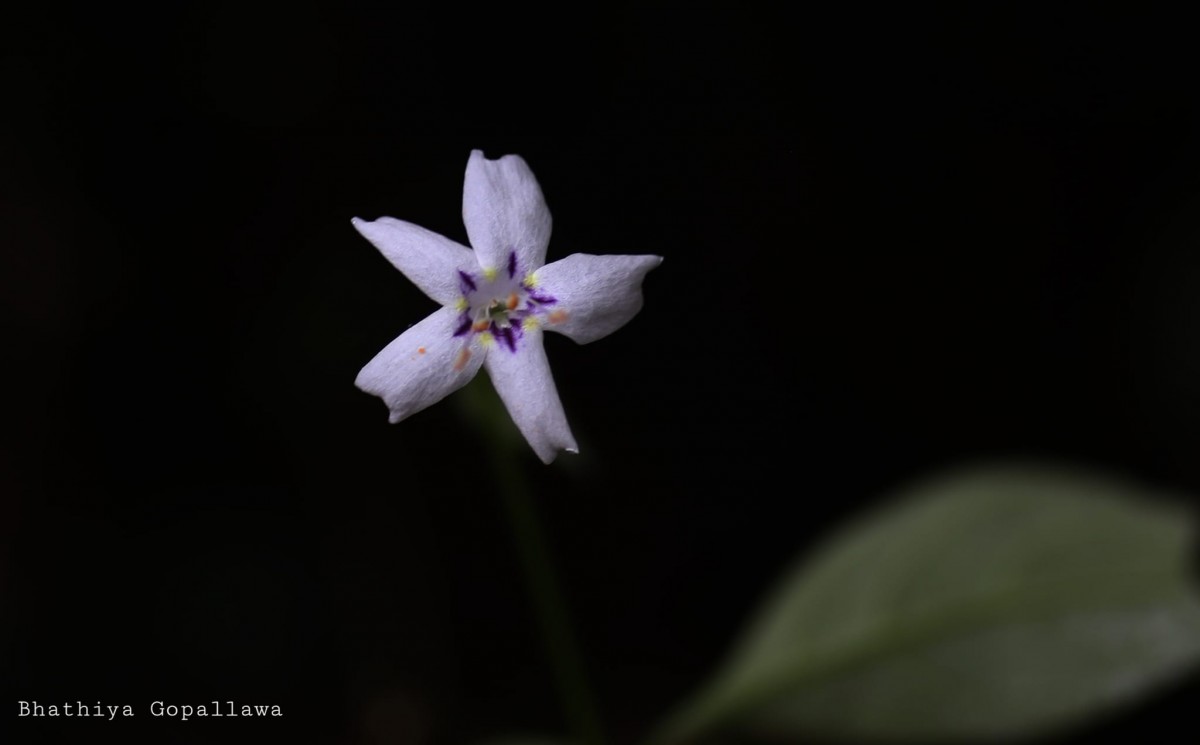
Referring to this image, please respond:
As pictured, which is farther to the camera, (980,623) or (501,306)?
(980,623)

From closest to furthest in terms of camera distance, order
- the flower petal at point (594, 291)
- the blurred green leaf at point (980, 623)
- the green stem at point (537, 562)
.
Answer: the flower petal at point (594, 291) → the green stem at point (537, 562) → the blurred green leaf at point (980, 623)

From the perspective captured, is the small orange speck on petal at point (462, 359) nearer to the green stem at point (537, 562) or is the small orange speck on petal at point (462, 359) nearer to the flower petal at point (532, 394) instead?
the flower petal at point (532, 394)

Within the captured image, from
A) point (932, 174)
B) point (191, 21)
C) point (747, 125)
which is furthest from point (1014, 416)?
point (191, 21)

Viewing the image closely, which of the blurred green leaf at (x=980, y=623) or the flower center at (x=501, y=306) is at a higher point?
the flower center at (x=501, y=306)

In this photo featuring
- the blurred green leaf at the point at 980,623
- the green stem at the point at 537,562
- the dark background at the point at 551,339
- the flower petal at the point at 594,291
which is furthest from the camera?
the dark background at the point at 551,339

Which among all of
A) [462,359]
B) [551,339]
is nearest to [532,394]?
[462,359]

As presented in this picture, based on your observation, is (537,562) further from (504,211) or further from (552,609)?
(504,211)

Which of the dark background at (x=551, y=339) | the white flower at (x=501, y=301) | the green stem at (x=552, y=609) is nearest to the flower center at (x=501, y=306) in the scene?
the white flower at (x=501, y=301)
